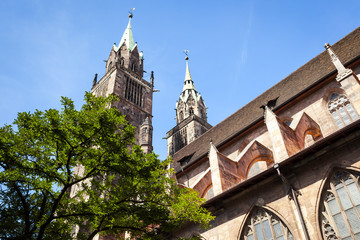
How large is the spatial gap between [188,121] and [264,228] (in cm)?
3419

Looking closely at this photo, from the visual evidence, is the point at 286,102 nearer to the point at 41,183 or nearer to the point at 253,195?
the point at 253,195

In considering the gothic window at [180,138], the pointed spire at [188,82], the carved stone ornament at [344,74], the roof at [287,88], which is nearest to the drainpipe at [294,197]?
the carved stone ornament at [344,74]

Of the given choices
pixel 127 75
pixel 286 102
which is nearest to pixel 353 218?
pixel 286 102

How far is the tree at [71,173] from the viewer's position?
27.2ft

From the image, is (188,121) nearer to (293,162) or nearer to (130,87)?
(130,87)

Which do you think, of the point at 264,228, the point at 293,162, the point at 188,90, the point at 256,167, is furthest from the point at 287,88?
the point at 188,90

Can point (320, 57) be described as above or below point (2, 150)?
above

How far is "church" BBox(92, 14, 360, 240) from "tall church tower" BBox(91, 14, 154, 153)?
1323 centimetres

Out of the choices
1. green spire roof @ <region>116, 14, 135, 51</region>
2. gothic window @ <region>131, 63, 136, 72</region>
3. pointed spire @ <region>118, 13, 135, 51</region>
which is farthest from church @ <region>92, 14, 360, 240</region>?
pointed spire @ <region>118, 13, 135, 51</region>

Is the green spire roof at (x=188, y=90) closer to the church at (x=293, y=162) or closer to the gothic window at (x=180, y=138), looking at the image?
the gothic window at (x=180, y=138)

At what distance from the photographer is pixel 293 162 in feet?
32.8

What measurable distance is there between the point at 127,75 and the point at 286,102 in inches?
1102

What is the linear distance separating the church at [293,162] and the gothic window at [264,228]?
0.03m

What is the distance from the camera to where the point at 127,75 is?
39.9 metres
